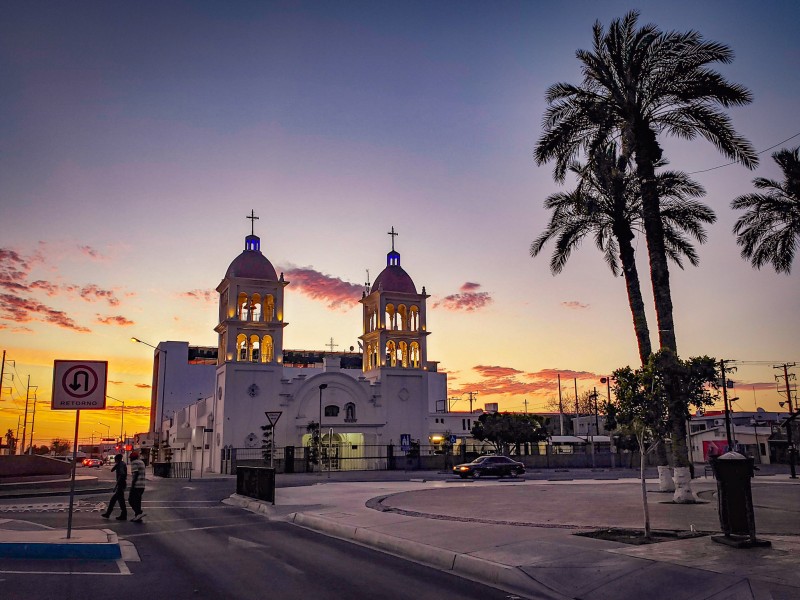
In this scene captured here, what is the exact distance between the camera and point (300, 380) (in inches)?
→ 2510

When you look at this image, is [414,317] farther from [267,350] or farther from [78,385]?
[78,385]

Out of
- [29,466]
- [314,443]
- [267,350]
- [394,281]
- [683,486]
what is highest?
[394,281]

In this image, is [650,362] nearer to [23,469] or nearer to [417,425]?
[23,469]

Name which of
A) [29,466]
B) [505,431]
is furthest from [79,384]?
[505,431]

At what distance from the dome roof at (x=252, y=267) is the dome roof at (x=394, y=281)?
10.9m

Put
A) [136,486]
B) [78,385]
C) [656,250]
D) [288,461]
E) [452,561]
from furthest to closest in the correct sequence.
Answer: [288,461] < [656,250] < [136,486] < [78,385] < [452,561]

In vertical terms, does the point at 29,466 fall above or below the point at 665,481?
above

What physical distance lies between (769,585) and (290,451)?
154ft

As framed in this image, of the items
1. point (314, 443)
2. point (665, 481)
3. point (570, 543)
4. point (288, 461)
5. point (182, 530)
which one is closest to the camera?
point (570, 543)

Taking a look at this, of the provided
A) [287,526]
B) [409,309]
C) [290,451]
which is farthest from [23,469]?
[409,309]

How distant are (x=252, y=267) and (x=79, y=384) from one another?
50506 mm

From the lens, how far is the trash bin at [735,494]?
36.1ft

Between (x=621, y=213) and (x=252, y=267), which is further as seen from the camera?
(x=252, y=267)

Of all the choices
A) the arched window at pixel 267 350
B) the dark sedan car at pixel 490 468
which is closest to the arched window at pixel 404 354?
the arched window at pixel 267 350
